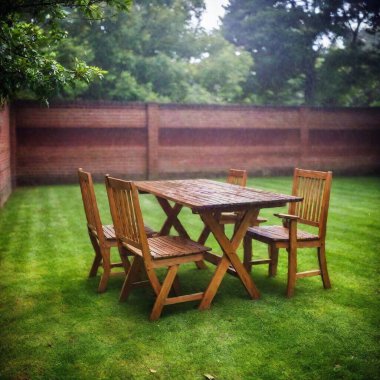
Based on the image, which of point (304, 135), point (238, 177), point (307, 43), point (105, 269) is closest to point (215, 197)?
point (105, 269)

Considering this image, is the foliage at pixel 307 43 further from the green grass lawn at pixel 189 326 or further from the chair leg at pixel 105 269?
the chair leg at pixel 105 269

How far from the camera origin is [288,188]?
40.5 feet

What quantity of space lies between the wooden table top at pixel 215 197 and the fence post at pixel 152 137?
32.0ft

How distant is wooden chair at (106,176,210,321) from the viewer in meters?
3.39

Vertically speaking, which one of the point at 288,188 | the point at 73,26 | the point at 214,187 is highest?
the point at 73,26

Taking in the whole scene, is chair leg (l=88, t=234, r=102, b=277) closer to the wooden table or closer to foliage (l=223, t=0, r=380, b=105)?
the wooden table

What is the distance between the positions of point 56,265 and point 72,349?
2140 millimetres

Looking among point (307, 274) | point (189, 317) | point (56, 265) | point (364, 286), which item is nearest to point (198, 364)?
point (189, 317)

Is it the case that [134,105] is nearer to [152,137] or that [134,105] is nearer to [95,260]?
[152,137]

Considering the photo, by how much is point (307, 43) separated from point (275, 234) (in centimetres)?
2334

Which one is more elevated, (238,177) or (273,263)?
(238,177)

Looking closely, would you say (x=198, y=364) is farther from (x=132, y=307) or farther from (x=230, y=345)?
(x=132, y=307)

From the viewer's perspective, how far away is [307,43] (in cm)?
A: 2467

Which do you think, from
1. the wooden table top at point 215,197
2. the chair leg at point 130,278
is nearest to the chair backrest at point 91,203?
the chair leg at point 130,278
